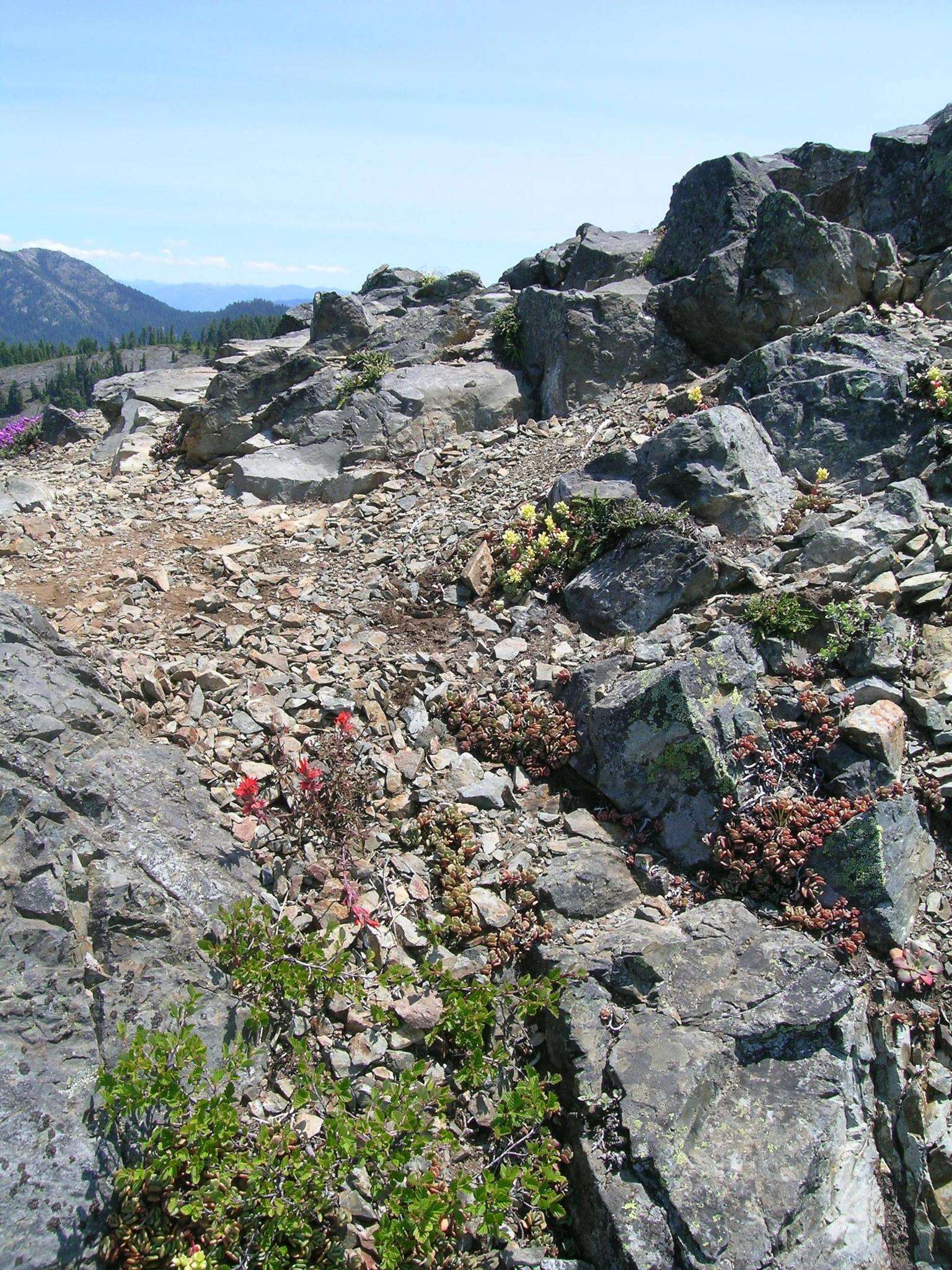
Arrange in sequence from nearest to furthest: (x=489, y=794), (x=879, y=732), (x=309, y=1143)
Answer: (x=309, y=1143) < (x=879, y=732) < (x=489, y=794)

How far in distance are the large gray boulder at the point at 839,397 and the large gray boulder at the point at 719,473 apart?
0.63 m

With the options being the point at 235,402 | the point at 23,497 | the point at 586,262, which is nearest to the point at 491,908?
the point at 23,497

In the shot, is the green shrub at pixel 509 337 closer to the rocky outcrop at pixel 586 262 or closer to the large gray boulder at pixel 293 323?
the rocky outcrop at pixel 586 262

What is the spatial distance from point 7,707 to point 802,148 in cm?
1903

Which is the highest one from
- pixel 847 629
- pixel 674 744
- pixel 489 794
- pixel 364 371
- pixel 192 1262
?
pixel 364 371

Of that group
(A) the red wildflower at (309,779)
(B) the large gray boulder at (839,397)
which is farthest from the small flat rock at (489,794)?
(B) the large gray boulder at (839,397)

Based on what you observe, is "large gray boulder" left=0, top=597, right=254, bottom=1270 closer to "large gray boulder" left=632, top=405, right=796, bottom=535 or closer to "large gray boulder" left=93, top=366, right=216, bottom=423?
"large gray boulder" left=632, top=405, right=796, bottom=535

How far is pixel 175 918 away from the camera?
5.67m

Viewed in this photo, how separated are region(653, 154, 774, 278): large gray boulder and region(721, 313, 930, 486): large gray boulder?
15.2ft

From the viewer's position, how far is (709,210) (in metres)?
15.5

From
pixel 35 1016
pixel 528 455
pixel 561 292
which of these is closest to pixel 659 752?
pixel 35 1016

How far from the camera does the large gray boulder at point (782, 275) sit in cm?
1288

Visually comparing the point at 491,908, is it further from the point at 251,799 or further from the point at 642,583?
the point at 642,583

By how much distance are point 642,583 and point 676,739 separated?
2.52 metres
